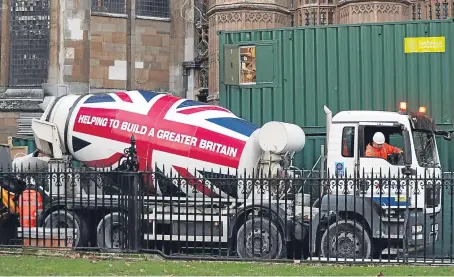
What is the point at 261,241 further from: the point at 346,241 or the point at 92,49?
the point at 92,49

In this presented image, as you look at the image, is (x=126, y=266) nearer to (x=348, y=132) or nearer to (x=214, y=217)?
(x=214, y=217)

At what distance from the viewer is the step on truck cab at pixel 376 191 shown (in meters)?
14.2

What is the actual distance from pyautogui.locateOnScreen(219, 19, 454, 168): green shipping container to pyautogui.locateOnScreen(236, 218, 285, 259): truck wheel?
10.7 ft

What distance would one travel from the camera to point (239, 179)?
14.5 meters

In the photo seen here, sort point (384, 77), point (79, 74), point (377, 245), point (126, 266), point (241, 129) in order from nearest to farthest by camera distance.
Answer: point (126, 266) → point (377, 245) → point (241, 129) → point (384, 77) → point (79, 74)

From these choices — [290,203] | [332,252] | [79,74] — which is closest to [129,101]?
[290,203]

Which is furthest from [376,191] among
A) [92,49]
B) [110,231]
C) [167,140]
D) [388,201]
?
[92,49]

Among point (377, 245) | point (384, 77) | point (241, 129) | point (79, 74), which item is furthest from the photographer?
point (79, 74)

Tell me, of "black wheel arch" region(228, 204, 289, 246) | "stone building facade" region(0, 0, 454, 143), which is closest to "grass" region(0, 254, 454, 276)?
"black wheel arch" region(228, 204, 289, 246)

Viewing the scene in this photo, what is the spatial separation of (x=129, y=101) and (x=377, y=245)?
5.38 metres

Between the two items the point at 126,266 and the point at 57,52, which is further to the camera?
the point at 57,52

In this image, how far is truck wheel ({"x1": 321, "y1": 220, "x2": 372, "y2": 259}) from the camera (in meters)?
14.4

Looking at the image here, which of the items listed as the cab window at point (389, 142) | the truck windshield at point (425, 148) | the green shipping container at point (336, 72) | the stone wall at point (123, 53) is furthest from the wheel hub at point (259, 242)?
the stone wall at point (123, 53)

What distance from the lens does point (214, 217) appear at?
15.3 m
